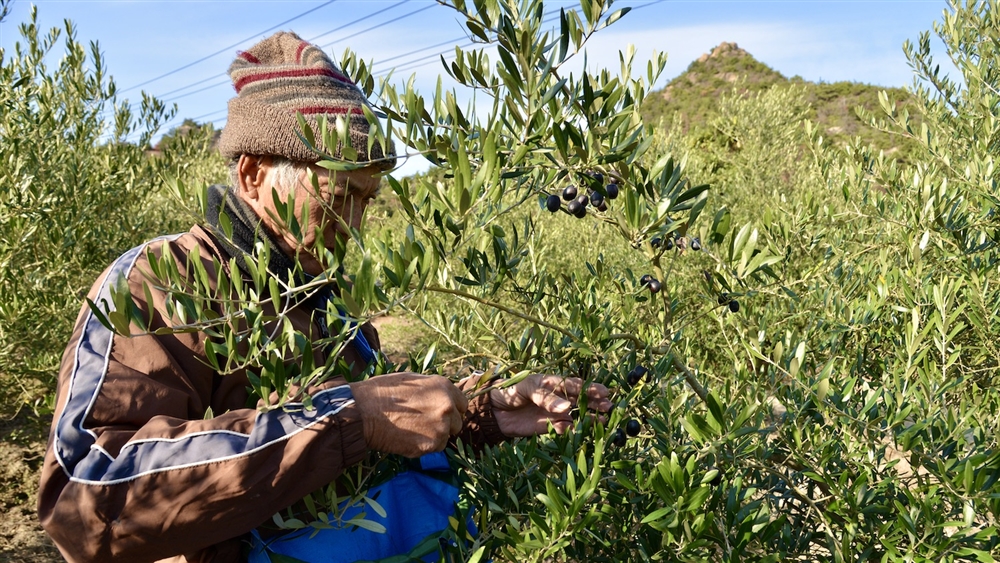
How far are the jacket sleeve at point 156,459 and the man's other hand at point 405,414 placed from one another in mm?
43

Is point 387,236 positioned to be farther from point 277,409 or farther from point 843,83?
point 843,83

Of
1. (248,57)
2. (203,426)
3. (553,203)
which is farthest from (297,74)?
(203,426)

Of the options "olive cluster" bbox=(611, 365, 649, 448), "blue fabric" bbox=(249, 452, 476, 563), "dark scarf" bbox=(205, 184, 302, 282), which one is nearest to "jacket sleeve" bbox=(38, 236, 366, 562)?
"blue fabric" bbox=(249, 452, 476, 563)

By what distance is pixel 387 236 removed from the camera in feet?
4.58

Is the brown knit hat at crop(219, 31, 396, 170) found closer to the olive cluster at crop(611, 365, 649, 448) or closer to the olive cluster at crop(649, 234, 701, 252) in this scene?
the olive cluster at crop(649, 234, 701, 252)

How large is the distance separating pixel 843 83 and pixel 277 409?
41671 mm

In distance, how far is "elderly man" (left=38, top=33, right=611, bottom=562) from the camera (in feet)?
4.33

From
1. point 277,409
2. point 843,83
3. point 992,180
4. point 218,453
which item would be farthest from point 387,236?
point 843,83

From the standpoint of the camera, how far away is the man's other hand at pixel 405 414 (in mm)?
1475

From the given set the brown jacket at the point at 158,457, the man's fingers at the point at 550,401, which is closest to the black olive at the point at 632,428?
the man's fingers at the point at 550,401

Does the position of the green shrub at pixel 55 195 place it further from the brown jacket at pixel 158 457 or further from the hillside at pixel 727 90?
the hillside at pixel 727 90

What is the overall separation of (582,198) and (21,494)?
595 cm

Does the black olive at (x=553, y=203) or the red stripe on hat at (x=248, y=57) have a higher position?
the red stripe on hat at (x=248, y=57)

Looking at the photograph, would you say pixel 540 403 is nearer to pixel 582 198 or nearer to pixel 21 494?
pixel 582 198
